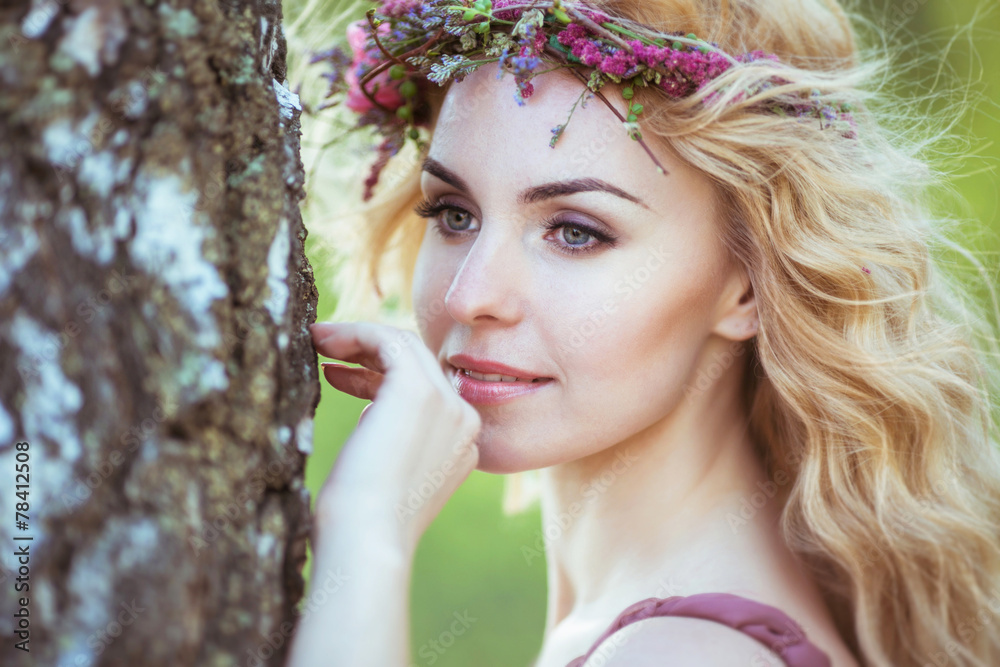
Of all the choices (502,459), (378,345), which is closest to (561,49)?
(378,345)

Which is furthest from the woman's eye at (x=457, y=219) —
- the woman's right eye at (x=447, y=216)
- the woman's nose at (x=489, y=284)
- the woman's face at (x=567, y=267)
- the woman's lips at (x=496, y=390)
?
the woman's lips at (x=496, y=390)

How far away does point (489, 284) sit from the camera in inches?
80.6

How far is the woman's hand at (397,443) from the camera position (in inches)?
58.3

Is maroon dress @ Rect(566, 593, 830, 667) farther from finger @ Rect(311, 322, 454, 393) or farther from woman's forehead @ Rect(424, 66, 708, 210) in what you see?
woman's forehead @ Rect(424, 66, 708, 210)

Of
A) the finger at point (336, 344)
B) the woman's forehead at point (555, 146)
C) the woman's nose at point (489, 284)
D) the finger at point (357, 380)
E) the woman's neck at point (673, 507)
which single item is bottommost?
the woman's neck at point (673, 507)

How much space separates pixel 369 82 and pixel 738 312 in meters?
1.35

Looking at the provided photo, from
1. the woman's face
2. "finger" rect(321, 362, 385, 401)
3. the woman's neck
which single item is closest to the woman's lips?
the woman's face

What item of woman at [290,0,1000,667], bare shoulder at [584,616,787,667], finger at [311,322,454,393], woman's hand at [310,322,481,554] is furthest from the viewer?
woman at [290,0,1000,667]

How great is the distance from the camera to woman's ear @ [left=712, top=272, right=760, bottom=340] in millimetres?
2330

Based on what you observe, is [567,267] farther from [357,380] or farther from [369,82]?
[369,82]

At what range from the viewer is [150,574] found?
1133 mm

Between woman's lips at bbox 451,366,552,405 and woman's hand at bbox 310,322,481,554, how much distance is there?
34cm

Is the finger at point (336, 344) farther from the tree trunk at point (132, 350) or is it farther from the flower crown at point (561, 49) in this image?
the flower crown at point (561, 49)

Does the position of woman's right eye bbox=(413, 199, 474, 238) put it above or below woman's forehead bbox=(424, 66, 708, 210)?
below
